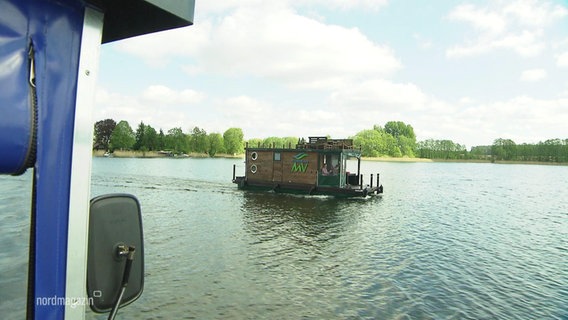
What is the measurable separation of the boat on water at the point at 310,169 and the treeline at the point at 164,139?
300ft

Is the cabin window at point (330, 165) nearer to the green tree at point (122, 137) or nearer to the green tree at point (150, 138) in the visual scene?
the green tree at point (122, 137)

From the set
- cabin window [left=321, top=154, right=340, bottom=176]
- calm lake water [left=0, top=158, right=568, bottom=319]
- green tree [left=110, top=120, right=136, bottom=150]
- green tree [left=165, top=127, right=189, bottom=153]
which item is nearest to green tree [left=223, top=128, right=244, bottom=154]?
green tree [left=165, top=127, right=189, bottom=153]

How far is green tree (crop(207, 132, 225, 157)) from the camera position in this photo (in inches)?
5925

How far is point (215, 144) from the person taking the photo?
150500mm


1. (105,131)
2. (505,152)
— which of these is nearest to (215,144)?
(105,131)

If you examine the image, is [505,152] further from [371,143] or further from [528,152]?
[371,143]

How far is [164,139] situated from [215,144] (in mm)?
20220

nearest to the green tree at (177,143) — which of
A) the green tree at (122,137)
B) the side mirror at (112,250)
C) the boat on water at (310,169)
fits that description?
the green tree at (122,137)

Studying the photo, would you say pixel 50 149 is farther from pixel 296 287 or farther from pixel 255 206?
pixel 255 206

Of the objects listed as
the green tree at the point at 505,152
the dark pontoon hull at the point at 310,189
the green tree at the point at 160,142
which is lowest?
the dark pontoon hull at the point at 310,189

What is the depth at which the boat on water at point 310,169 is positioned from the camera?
32.7 m

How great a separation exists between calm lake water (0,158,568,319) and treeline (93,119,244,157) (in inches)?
4126

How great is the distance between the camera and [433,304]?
11.0 meters

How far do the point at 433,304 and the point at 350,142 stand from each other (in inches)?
958
